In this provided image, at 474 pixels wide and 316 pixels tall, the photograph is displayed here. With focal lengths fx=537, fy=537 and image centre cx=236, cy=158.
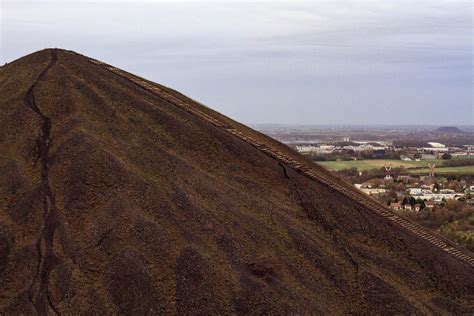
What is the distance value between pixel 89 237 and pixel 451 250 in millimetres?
19445

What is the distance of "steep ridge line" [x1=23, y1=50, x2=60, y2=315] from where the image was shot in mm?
22094

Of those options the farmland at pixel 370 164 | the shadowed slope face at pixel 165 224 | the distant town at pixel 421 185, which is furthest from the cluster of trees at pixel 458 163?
the shadowed slope face at pixel 165 224

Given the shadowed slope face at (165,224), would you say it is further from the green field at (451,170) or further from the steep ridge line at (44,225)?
the green field at (451,170)

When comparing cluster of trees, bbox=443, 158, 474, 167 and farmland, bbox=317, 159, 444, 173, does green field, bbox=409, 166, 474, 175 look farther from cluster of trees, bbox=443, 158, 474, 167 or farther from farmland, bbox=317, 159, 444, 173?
farmland, bbox=317, 159, 444, 173

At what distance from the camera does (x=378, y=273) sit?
1039 inches

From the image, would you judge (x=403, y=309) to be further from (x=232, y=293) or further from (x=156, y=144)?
(x=156, y=144)

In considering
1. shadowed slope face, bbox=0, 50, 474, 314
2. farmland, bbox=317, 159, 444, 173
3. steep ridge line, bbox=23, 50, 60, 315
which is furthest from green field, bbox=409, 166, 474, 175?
steep ridge line, bbox=23, 50, 60, 315

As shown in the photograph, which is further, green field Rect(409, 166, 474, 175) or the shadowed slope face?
green field Rect(409, 166, 474, 175)

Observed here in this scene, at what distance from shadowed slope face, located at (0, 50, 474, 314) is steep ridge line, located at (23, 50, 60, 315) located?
54 mm

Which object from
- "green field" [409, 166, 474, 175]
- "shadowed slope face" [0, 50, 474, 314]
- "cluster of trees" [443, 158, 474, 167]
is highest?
"shadowed slope face" [0, 50, 474, 314]

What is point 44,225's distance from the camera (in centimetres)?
2445

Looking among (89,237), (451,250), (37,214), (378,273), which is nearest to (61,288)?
(89,237)

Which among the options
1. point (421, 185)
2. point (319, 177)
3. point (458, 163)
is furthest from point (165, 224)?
point (458, 163)

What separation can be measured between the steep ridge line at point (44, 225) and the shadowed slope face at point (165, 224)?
0.05 metres
